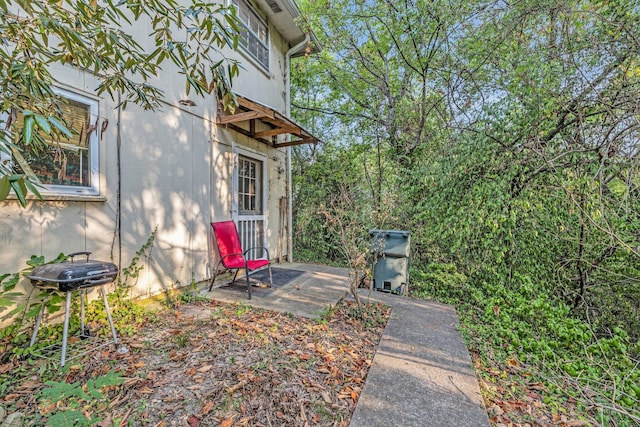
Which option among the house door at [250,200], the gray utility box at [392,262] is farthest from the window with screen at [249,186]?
the gray utility box at [392,262]

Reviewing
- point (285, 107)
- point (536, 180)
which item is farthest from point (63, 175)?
point (536, 180)

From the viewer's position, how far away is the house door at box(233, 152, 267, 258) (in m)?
5.00

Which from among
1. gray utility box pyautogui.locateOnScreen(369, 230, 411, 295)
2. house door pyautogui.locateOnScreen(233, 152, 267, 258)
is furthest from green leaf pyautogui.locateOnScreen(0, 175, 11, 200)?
gray utility box pyautogui.locateOnScreen(369, 230, 411, 295)

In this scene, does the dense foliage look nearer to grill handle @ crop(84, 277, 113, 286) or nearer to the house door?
the house door

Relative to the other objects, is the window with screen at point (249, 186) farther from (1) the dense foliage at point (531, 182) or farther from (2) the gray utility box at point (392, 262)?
(2) the gray utility box at point (392, 262)

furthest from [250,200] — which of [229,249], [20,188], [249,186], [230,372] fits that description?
[20,188]

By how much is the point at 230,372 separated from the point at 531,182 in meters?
4.58

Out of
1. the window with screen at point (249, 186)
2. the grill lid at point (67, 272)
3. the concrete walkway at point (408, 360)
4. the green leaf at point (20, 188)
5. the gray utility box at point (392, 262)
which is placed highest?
the window with screen at point (249, 186)

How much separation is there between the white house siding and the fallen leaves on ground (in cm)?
89

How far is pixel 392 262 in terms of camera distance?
4469 mm

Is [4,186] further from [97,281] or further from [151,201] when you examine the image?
[151,201]

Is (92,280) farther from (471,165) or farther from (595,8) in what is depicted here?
(595,8)

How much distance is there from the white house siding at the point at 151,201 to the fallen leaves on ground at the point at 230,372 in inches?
35.2

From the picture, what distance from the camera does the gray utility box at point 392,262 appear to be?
175 inches
